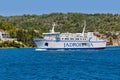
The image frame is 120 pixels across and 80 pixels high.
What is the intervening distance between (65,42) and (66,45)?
1082 mm

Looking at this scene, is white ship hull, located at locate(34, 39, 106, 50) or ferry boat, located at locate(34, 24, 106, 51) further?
ferry boat, located at locate(34, 24, 106, 51)

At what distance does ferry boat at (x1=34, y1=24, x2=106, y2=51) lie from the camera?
164 m

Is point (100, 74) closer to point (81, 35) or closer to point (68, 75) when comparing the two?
point (68, 75)

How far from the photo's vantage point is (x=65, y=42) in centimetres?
16700

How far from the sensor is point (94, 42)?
572 feet

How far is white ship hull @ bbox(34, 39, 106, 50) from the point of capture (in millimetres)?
163875

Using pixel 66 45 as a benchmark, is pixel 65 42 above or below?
above

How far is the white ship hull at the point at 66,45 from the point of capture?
164 metres

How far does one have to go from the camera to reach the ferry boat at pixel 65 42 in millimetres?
164125

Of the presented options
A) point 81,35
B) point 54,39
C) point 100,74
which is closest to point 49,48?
point 54,39

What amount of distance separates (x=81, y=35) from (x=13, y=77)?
4560 inches

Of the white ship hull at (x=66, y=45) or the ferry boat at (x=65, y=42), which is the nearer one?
the white ship hull at (x=66, y=45)

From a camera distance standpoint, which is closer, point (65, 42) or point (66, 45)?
point (66, 45)

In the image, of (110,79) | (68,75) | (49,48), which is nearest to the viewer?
(110,79)
